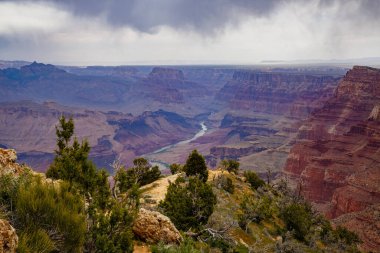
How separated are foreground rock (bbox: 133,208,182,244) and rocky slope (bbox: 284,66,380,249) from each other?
45.2m

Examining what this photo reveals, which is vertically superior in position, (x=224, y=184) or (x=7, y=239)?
(x=7, y=239)

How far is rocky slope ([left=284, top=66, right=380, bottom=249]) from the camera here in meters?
78.6

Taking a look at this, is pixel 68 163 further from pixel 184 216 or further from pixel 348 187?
pixel 348 187

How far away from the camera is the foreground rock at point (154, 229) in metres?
17.9

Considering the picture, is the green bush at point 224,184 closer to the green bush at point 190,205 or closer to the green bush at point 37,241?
the green bush at point 190,205

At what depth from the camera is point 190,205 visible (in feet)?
79.4

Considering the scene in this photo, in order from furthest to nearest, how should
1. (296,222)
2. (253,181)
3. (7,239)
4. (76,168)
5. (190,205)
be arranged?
1. (253,181)
2. (296,222)
3. (190,205)
4. (76,168)
5. (7,239)

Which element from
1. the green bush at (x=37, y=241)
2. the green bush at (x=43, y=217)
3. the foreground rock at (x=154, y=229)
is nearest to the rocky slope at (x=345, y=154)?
the foreground rock at (x=154, y=229)

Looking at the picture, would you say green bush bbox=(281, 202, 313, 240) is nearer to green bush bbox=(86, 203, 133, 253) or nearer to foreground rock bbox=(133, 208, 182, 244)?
foreground rock bbox=(133, 208, 182, 244)

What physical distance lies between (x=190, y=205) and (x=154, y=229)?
21.1 ft

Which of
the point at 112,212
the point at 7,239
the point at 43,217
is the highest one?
the point at 7,239

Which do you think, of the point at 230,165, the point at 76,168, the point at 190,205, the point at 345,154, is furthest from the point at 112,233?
the point at 345,154

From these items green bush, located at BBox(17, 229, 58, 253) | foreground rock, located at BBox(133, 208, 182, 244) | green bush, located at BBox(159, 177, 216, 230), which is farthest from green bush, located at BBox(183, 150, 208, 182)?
green bush, located at BBox(17, 229, 58, 253)

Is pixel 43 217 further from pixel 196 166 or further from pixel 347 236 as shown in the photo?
pixel 347 236
